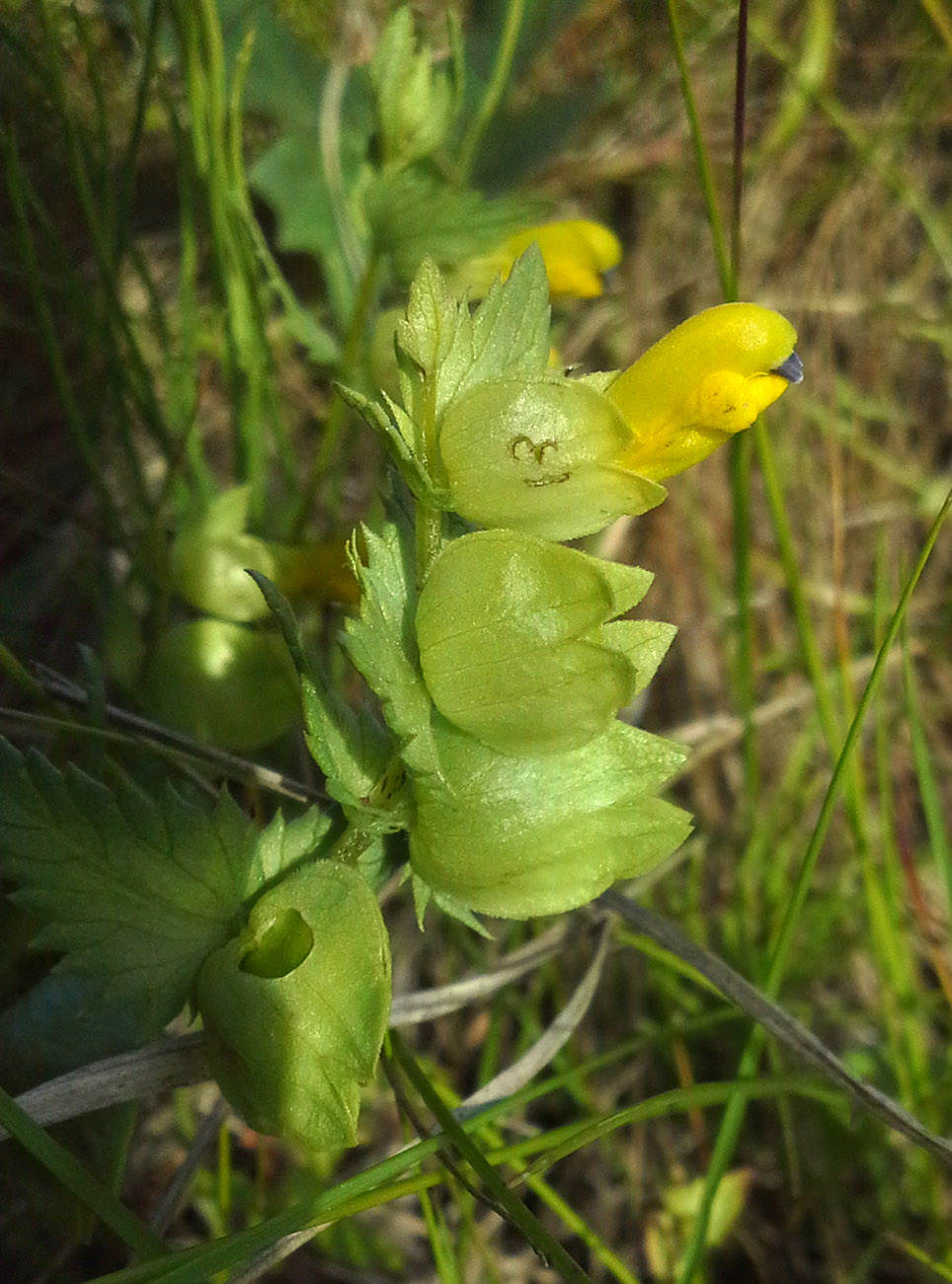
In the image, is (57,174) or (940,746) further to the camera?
(940,746)

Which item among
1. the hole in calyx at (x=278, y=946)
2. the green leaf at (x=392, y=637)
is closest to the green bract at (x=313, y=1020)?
the hole in calyx at (x=278, y=946)

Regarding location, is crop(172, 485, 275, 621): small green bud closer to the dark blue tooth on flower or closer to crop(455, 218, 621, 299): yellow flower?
crop(455, 218, 621, 299): yellow flower

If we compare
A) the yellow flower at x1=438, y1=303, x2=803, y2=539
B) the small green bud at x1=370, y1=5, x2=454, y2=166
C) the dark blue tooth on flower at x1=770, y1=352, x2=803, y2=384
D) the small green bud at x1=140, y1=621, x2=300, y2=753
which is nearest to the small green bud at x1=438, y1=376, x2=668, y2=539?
the yellow flower at x1=438, y1=303, x2=803, y2=539

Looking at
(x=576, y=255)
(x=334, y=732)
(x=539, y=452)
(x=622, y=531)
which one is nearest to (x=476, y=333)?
(x=539, y=452)

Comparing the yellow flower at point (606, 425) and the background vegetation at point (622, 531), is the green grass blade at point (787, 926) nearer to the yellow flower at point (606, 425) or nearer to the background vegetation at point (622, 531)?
the background vegetation at point (622, 531)

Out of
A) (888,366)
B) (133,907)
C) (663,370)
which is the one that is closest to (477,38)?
(888,366)

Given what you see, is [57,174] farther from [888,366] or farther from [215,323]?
[888,366]

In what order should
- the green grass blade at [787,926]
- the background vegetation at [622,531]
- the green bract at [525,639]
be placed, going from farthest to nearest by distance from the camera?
the background vegetation at [622,531], the green grass blade at [787,926], the green bract at [525,639]
